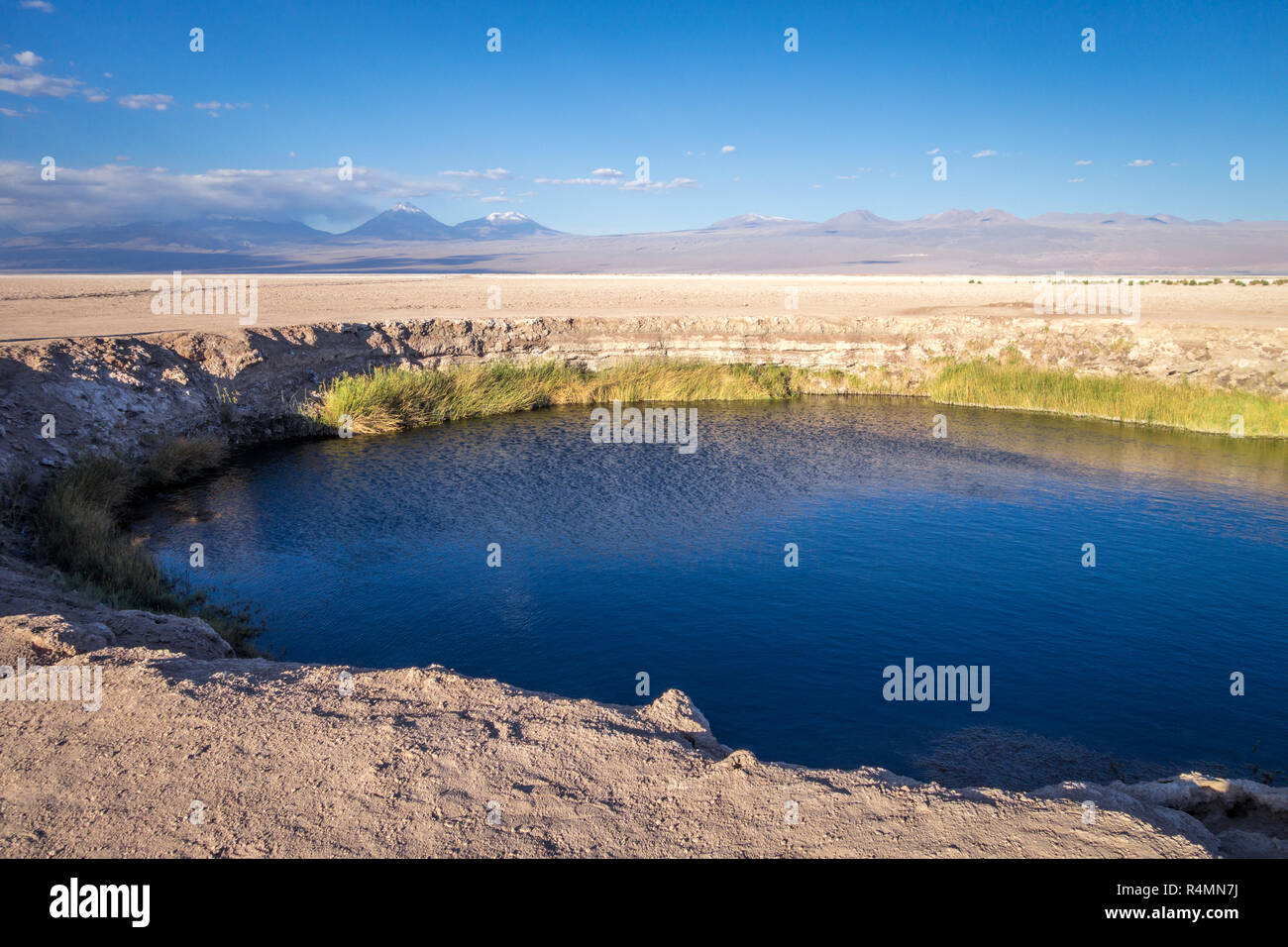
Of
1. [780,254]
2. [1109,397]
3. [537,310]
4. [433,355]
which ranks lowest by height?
[1109,397]

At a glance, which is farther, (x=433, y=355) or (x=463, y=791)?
(x=433, y=355)

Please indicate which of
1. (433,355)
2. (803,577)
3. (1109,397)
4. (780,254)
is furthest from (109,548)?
(780,254)

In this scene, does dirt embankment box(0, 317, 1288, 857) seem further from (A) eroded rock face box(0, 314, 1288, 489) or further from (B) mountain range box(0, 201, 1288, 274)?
(B) mountain range box(0, 201, 1288, 274)

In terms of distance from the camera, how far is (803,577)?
459 inches

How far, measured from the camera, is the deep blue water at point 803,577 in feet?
27.8

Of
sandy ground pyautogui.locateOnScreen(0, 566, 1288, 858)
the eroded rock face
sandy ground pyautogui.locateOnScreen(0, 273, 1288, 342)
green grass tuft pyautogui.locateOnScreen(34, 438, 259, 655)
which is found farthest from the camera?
sandy ground pyautogui.locateOnScreen(0, 273, 1288, 342)

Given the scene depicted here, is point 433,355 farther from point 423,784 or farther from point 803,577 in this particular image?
point 423,784

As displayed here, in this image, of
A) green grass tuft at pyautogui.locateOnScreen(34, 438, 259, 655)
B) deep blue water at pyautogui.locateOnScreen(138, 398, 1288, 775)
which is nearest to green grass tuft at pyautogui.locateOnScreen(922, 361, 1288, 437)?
deep blue water at pyautogui.locateOnScreen(138, 398, 1288, 775)

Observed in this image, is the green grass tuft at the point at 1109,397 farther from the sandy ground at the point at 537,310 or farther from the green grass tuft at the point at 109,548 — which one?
the green grass tuft at the point at 109,548

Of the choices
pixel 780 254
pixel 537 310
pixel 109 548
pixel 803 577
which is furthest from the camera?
pixel 780 254

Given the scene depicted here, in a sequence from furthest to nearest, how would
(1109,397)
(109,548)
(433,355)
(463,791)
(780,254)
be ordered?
1. (780,254)
2. (433,355)
3. (1109,397)
4. (109,548)
5. (463,791)

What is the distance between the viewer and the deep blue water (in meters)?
8.46

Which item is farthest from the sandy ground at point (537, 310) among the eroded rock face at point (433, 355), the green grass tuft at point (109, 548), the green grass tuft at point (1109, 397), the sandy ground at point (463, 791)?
the sandy ground at point (463, 791)
